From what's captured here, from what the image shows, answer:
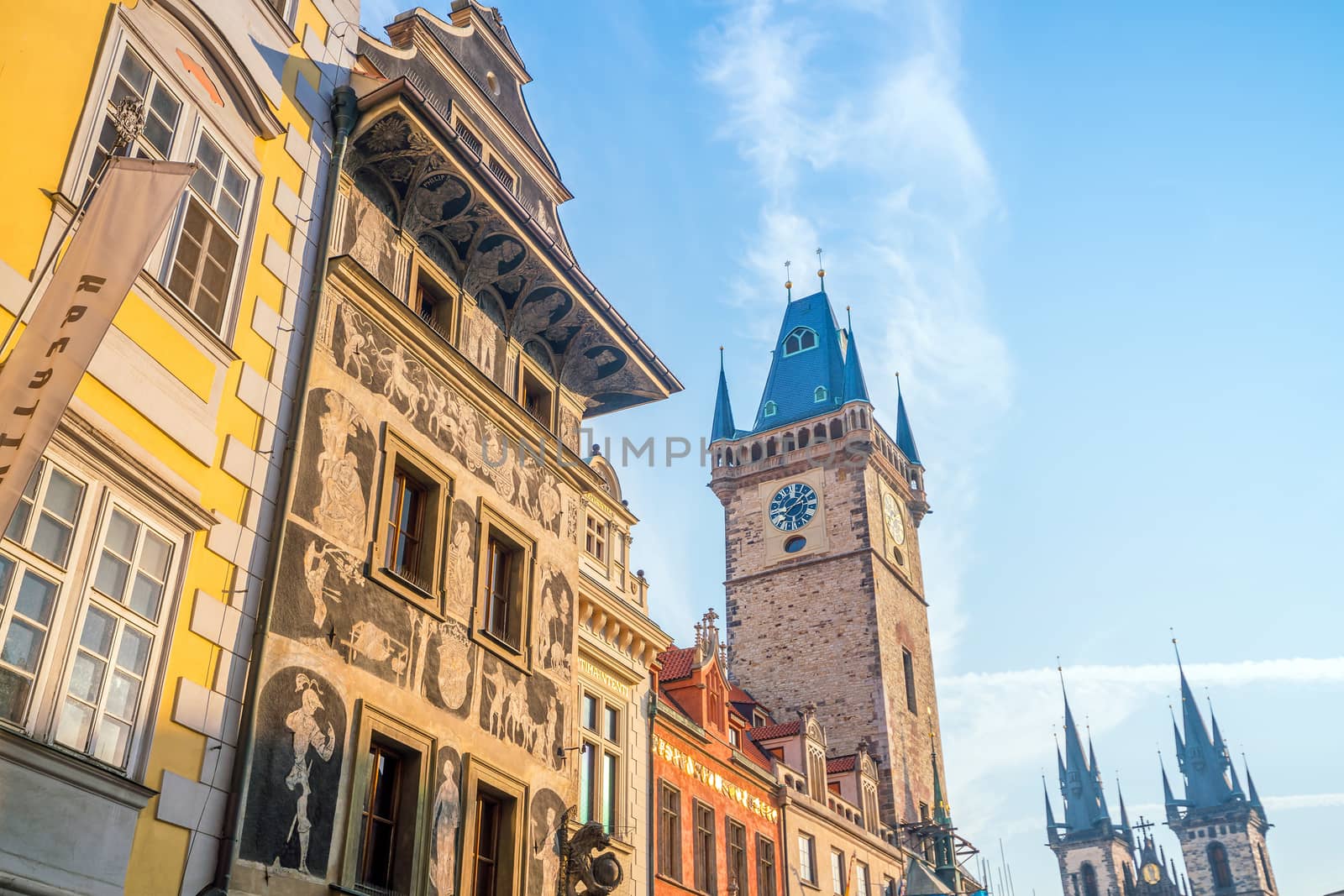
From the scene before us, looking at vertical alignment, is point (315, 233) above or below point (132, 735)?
above

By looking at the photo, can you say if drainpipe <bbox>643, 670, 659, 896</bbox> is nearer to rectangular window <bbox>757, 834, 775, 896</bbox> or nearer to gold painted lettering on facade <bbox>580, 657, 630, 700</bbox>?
gold painted lettering on facade <bbox>580, 657, 630, 700</bbox>

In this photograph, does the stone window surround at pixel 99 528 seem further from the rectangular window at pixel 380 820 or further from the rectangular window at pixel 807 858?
the rectangular window at pixel 807 858

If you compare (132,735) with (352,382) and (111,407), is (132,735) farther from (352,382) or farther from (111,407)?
(352,382)

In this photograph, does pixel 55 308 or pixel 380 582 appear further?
pixel 380 582

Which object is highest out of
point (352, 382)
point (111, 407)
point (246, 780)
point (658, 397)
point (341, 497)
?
point (658, 397)

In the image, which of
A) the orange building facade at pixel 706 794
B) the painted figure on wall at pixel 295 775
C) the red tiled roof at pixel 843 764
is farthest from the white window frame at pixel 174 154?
the red tiled roof at pixel 843 764

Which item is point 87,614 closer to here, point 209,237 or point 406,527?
point 209,237

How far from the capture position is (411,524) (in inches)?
557

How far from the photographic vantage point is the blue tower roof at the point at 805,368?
173ft

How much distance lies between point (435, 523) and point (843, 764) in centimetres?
2554

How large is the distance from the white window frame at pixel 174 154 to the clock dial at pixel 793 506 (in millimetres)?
38283

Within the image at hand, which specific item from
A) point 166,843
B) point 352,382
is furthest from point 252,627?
point 352,382

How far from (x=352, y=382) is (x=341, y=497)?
4.31ft

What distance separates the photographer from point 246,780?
10320 mm
